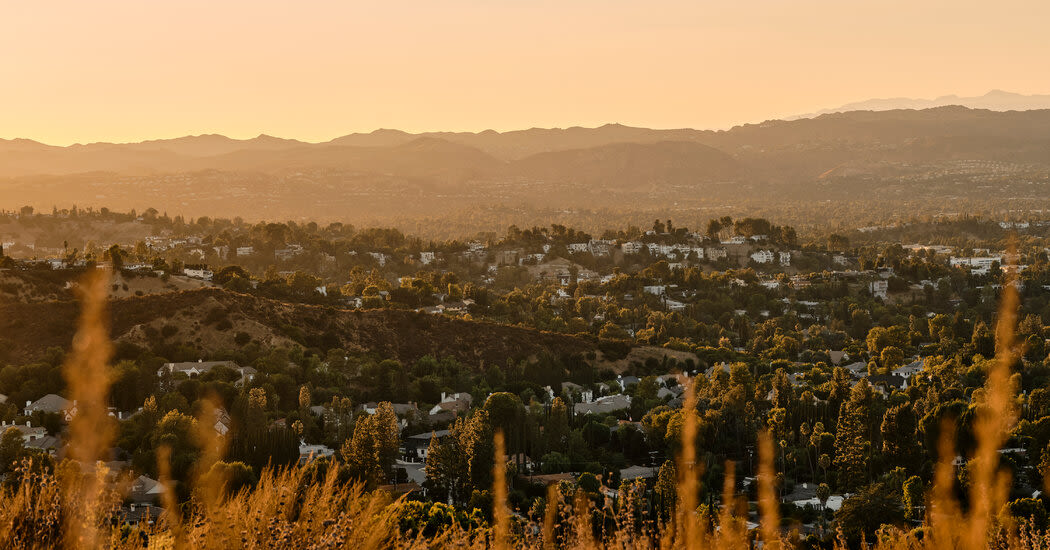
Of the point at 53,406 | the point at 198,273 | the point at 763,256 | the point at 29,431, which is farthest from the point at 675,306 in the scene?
the point at 29,431

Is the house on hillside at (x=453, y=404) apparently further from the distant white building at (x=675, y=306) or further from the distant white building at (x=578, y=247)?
the distant white building at (x=578, y=247)

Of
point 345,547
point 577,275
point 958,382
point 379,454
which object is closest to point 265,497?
point 345,547

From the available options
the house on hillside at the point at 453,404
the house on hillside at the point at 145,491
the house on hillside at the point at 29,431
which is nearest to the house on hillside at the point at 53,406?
the house on hillside at the point at 29,431

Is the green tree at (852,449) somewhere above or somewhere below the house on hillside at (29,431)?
below

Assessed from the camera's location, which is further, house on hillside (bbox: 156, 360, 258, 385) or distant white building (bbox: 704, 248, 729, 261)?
distant white building (bbox: 704, 248, 729, 261)

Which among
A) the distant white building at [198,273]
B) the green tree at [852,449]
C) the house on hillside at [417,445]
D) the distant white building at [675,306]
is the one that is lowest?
the distant white building at [675,306]

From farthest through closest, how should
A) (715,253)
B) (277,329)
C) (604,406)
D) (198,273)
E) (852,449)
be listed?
(715,253)
(198,273)
(277,329)
(604,406)
(852,449)

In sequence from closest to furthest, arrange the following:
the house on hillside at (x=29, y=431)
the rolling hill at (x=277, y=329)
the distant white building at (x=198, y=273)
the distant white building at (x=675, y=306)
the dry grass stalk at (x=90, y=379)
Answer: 1. the dry grass stalk at (x=90, y=379)
2. the house on hillside at (x=29, y=431)
3. the rolling hill at (x=277, y=329)
4. the distant white building at (x=198, y=273)
5. the distant white building at (x=675, y=306)

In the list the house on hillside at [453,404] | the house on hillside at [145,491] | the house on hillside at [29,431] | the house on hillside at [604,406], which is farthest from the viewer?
the house on hillside at [604,406]

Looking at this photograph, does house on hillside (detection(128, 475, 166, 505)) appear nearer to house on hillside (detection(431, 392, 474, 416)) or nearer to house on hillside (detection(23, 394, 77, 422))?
house on hillside (detection(23, 394, 77, 422))

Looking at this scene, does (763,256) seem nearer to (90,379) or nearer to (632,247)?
(632,247)

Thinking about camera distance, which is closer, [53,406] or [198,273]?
[53,406]

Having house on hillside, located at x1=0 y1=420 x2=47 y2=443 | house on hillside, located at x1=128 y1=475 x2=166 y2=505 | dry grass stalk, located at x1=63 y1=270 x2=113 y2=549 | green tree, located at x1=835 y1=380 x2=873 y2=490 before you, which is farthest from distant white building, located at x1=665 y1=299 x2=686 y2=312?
house on hillside, located at x1=128 y1=475 x2=166 y2=505

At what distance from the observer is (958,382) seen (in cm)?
3953
